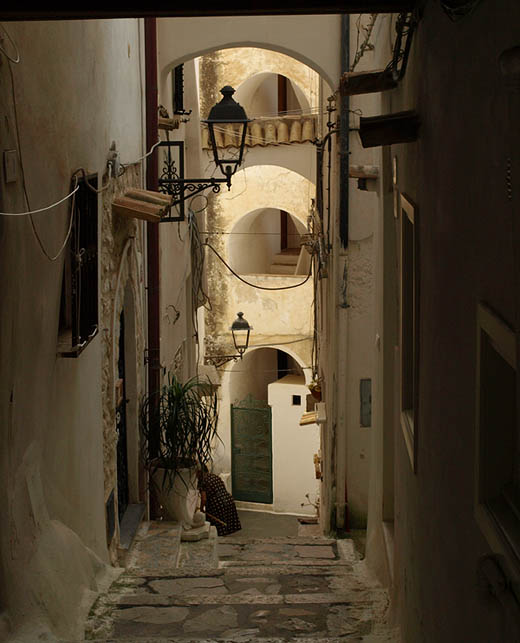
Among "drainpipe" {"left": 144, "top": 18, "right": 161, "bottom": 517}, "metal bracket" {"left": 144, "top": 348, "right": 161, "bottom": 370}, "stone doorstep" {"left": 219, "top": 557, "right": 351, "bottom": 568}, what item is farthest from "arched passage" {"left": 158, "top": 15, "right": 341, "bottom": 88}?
"stone doorstep" {"left": 219, "top": 557, "right": 351, "bottom": 568}

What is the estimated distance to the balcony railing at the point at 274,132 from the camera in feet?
59.7

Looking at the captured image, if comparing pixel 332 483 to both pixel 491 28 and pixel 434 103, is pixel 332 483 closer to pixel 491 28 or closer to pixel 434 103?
pixel 434 103

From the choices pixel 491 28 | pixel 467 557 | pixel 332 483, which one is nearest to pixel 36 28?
pixel 491 28

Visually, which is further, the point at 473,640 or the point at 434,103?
the point at 434,103

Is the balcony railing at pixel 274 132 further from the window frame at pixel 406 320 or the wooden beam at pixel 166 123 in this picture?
the window frame at pixel 406 320

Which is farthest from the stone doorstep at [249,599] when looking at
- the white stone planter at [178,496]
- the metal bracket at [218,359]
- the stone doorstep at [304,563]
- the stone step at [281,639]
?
the metal bracket at [218,359]

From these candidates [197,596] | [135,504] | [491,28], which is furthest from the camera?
[135,504]

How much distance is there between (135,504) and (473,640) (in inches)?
259

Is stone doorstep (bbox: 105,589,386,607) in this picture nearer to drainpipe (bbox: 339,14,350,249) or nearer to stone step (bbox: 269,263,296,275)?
drainpipe (bbox: 339,14,350,249)

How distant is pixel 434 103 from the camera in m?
3.51

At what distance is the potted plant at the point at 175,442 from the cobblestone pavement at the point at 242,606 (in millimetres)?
1363

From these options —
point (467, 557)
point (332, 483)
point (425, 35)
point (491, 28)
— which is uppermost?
point (425, 35)

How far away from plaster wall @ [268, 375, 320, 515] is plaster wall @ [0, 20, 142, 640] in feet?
38.5

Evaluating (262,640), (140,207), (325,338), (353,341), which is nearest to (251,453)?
(325,338)
